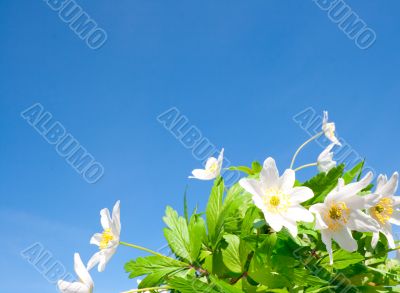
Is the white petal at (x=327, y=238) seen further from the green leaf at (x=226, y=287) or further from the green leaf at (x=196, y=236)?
the green leaf at (x=196, y=236)

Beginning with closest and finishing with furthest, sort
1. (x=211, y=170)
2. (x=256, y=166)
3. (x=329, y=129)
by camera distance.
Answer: (x=256, y=166) → (x=211, y=170) → (x=329, y=129)

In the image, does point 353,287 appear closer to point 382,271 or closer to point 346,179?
point 382,271

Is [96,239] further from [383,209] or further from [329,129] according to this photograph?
[329,129]

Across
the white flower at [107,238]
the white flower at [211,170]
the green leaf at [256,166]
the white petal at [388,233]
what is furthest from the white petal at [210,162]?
the white petal at [388,233]

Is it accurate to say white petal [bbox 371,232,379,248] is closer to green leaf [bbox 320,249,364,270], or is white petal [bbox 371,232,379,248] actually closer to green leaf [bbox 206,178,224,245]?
green leaf [bbox 320,249,364,270]

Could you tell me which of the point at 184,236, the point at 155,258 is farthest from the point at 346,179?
the point at 155,258

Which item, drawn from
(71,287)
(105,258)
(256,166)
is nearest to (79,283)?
(71,287)
